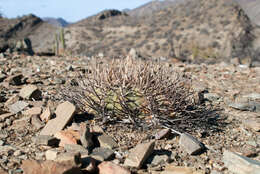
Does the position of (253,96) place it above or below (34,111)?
below

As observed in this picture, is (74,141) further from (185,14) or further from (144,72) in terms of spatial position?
(185,14)

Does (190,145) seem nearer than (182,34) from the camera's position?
Yes

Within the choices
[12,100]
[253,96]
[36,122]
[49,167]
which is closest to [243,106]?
[253,96]

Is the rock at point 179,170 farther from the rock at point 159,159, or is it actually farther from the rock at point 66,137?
the rock at point 66,137

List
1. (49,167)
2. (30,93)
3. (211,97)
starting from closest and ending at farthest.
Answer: (49,167) < (30,93) < (211,97)

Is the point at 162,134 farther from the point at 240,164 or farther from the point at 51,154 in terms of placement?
the point at 51,154

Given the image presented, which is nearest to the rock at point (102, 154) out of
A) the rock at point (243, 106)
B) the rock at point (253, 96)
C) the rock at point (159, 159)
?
the rock at point (159, 159)

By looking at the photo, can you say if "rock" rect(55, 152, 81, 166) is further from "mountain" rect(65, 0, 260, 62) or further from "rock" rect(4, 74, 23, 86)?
"mountain" rect(65, 0, 260, 62)
